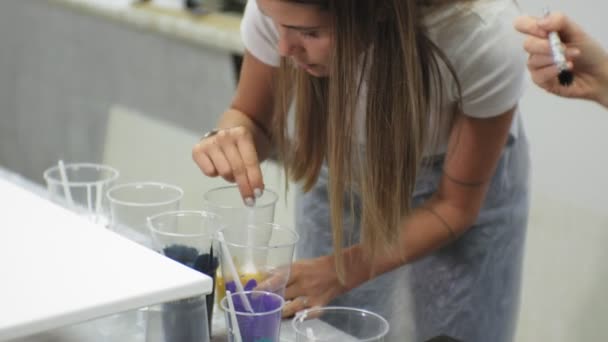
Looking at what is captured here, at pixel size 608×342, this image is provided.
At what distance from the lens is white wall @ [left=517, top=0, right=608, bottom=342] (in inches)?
83.9

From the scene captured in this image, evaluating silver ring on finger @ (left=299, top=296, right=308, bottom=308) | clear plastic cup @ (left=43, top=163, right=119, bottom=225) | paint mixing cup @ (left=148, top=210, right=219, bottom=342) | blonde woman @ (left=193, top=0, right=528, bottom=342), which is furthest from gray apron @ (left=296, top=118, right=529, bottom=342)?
paint mixing cup @ (left=148, top=210, right=219, bottom=342)

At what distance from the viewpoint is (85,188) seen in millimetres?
1426

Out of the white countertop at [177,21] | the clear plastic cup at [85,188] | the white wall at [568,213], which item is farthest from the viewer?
the white countertop at [177,21]

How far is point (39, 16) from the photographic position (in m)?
3.47

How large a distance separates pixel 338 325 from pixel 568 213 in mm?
1221

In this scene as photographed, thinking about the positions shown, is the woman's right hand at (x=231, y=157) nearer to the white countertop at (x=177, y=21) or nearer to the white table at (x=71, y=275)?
the white table at (x=71, y=275)

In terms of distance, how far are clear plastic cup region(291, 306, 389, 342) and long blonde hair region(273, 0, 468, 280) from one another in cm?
24

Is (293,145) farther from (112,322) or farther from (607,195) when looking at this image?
(607,195)

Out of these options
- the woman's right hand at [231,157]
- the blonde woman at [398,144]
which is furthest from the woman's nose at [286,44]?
the woman's right hand at [231,157]

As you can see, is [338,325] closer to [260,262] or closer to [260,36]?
[260,262]

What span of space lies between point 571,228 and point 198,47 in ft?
4.18

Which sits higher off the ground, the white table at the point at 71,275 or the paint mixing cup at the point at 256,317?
the white table at the point at 71,275

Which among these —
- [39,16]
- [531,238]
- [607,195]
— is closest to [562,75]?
[607,195]

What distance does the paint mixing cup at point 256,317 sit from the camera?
1.06 meters
